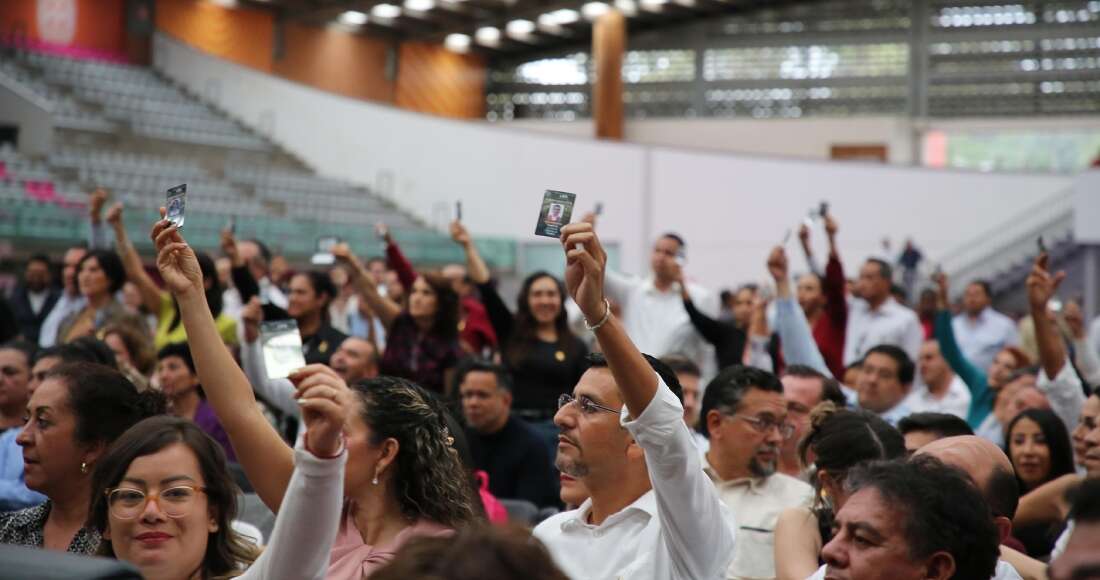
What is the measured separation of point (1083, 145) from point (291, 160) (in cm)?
1189

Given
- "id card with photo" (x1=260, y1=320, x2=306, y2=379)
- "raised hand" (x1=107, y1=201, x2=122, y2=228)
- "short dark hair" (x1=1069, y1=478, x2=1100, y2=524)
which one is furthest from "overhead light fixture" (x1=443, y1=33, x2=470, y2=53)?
"short dark hair" (x1=1069, y1=478, x2=1100, y2=524)

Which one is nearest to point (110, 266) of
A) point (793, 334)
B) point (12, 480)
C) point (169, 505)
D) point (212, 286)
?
point (212, 286)

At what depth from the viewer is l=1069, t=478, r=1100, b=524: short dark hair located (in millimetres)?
1609

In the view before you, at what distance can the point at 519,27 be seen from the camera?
23391 mm

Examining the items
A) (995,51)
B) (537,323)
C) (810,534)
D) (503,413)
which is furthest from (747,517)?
(995,51)

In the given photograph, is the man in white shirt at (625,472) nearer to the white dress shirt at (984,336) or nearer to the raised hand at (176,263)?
the raised hand at (176,263)

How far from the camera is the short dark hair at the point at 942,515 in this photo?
2.11 m

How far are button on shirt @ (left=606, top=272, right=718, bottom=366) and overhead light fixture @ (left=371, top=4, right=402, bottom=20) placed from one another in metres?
16.9

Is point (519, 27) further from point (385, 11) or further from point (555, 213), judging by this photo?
point (555, 213)

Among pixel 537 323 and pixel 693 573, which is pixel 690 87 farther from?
pixel 693 573

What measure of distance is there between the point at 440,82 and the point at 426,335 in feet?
62.8

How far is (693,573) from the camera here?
2.46 m

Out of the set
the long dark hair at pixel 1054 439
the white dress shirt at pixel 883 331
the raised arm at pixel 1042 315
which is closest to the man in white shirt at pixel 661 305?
the white dress shirt at pixel 883 331

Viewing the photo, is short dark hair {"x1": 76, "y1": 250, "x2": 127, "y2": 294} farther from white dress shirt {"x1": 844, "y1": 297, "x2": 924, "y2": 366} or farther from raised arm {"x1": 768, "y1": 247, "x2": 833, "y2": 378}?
white dress shirt {"x1": 844, "y1": 297, "x2": 924, "y2": 366}
